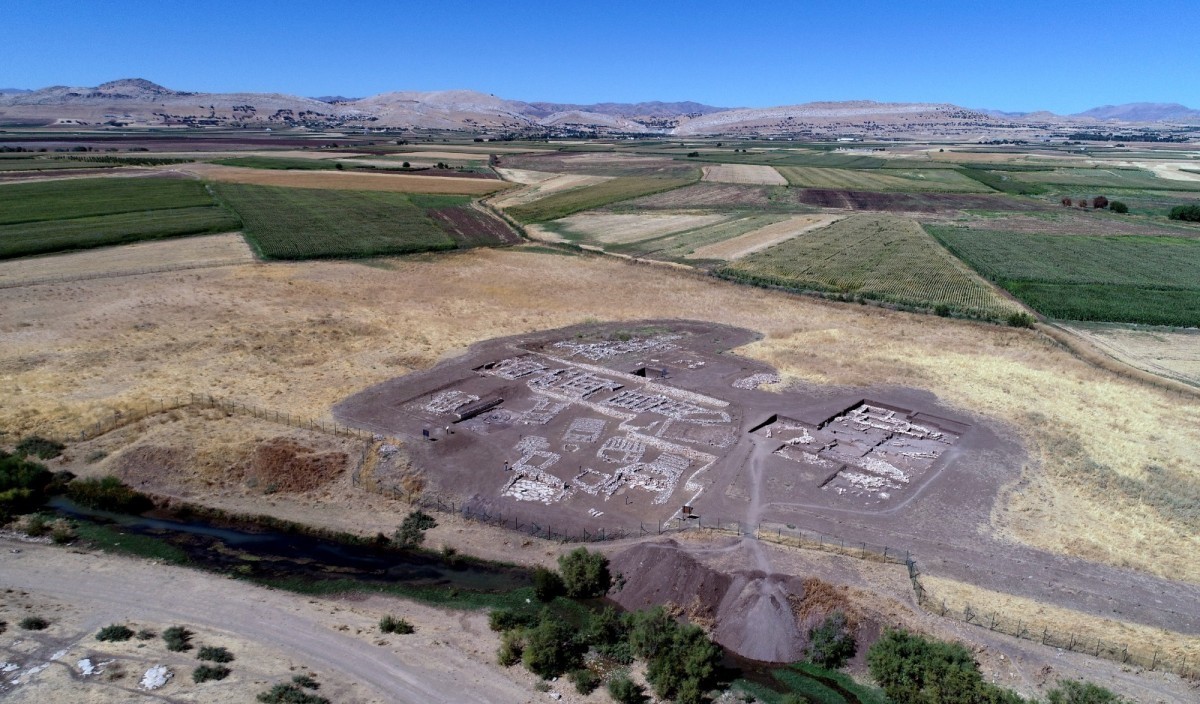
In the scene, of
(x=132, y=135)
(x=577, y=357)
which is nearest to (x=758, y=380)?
(x=577, y=357)

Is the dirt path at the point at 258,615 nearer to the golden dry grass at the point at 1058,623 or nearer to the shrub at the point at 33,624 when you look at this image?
the shrub at the point at 33,624

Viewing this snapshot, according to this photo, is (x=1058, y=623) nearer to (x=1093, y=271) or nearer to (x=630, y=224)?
(x=1093, y=271)

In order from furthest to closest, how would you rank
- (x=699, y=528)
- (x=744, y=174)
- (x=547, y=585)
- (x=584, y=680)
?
(x=744, y=174), (x=699, y=528), (x=547, y=585), (x=584, y=680)

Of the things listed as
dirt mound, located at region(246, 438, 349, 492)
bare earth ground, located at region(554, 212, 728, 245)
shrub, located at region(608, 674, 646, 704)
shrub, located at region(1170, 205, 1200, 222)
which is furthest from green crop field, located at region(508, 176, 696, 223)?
shrub, located at region(608, 674, 646, 704)

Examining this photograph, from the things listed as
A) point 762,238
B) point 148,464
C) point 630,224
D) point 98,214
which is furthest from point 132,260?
point 762,238

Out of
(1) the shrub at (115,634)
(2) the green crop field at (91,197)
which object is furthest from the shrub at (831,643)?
(2) the green crop field at (91,197)

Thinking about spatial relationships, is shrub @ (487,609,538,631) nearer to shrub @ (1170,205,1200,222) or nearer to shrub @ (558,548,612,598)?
shrub @ (558,548,612,598)

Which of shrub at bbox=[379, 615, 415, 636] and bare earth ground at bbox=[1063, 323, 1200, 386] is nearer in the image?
shrub at bbox=[379, 615, 415, 636]
